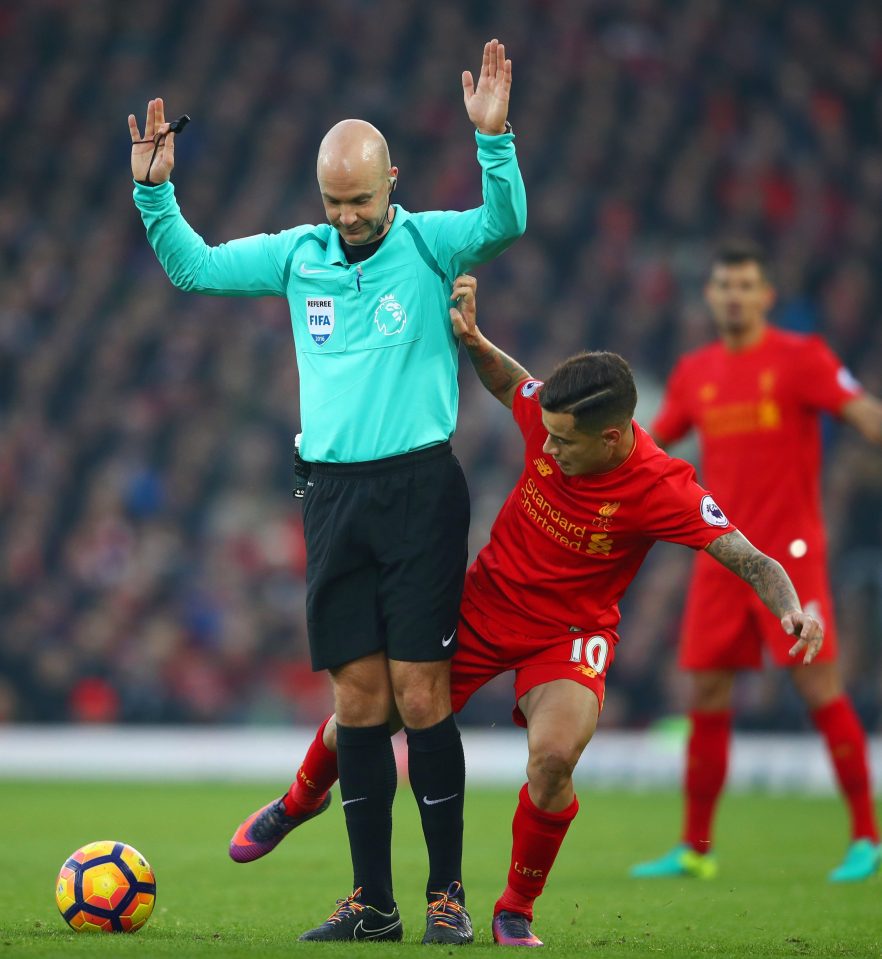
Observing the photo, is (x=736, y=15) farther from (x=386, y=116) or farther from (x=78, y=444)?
(x=78, y=444)

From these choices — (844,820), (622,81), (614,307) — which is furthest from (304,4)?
(844,820)

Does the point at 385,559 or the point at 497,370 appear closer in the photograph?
the point at 385,559

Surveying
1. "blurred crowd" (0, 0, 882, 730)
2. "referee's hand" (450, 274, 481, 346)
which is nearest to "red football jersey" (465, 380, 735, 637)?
"referee's hand" (450, 274, 481, 346)

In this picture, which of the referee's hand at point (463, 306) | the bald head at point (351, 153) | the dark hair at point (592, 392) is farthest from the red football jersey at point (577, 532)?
the bald head at point (351, 153)

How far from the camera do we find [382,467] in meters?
4.73

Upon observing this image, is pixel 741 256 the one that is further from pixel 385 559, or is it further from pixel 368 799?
pixel 368 799

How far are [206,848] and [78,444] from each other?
7.52 meters

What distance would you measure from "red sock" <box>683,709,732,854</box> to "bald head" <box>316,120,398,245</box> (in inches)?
132

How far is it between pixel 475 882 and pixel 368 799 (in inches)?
74.9

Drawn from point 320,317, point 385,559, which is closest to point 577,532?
point 385,559

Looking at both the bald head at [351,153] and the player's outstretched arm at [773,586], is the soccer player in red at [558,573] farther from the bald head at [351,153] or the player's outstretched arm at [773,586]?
the bald head at [351,153]

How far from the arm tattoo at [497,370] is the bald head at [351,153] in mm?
756

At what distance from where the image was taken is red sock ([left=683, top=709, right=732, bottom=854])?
23.0 ft

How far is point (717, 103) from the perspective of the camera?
16.0 metres
